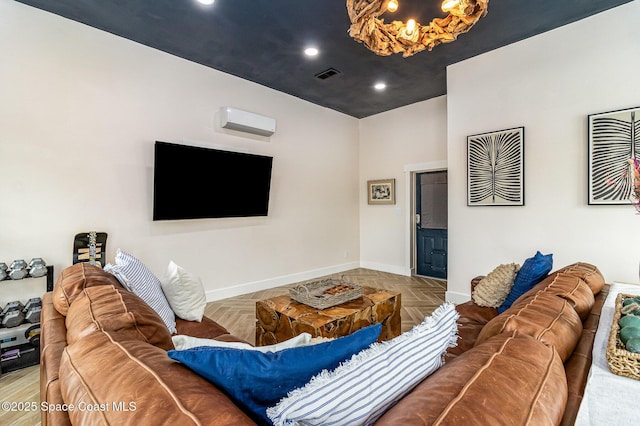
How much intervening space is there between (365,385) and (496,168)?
353 cm

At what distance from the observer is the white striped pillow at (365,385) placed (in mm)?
639

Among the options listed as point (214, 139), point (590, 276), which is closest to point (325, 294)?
point (590, 276)

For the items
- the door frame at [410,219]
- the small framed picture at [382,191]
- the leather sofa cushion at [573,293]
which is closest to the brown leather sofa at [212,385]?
the leather sofa cushion at [573,293]

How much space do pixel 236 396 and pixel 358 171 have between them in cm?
566

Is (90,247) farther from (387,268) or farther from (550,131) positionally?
(550,131)

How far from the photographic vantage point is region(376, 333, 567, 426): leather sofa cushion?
22.3 inches

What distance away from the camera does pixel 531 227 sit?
10.8ft

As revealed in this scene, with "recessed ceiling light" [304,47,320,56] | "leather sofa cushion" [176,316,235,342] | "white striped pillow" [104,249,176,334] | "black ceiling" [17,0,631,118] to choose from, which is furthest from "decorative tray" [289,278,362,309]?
"recessed ceiling light" [304,47,320,56]

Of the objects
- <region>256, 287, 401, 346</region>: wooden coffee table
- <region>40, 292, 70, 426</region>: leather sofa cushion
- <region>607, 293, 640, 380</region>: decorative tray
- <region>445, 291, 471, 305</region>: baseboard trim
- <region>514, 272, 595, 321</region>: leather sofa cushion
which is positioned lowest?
<region>445, 291, 471, 305</region>: baseboard trim

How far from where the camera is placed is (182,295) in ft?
6.69

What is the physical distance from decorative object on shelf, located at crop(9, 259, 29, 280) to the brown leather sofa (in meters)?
1.82

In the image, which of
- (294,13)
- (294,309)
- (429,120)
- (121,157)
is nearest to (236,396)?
(294,309)

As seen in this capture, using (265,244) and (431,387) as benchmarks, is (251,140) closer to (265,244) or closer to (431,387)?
(265,244)

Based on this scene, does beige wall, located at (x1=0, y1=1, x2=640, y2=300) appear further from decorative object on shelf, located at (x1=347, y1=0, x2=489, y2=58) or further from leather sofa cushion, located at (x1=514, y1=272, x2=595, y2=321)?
leather sofa cushion, located at (x1=514, y1=272, x2=595, y2=321)
